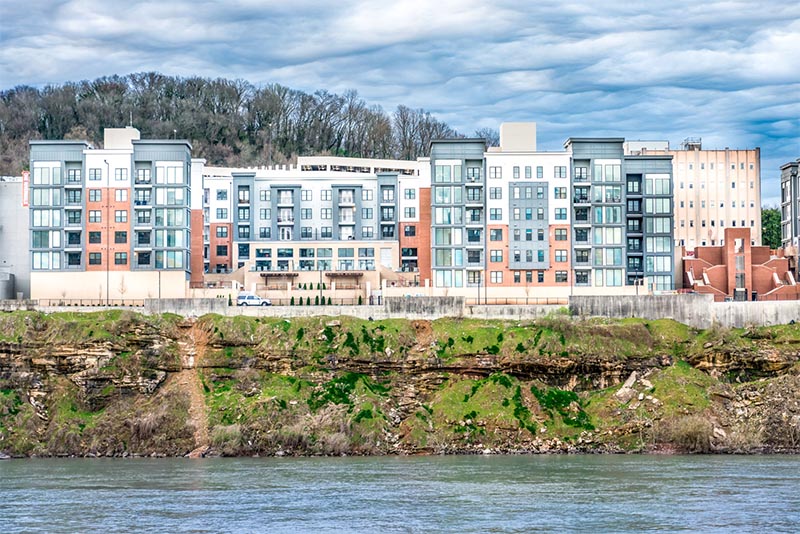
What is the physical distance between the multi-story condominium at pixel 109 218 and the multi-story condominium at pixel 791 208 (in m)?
79.2

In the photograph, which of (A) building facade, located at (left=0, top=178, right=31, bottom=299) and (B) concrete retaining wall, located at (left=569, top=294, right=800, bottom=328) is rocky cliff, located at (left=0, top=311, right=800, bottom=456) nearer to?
(B) concrete retaining wall, located at (left=569, top=294, right=800, bottom=328)

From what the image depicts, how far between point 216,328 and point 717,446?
1851 inches

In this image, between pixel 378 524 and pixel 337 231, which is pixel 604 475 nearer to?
pixel 378 524

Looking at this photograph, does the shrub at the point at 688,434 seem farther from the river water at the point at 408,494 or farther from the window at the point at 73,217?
the window at the point at 73,217

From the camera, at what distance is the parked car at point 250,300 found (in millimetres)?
135375

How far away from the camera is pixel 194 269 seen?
518 ft

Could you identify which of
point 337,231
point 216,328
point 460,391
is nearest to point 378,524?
point 460,391

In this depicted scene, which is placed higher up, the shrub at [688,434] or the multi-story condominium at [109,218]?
the multi-story condominium at [109,218]

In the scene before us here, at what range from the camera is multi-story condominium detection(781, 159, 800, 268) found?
6599 inches

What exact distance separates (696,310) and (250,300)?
154ft

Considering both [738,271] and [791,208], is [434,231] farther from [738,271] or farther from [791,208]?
[791,208]

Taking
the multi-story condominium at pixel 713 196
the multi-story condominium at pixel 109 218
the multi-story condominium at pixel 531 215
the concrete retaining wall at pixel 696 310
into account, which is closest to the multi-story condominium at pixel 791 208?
the multi-story condominium at pixel 713 196

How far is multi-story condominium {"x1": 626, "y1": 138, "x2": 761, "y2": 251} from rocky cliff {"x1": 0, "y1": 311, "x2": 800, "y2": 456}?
7491cm

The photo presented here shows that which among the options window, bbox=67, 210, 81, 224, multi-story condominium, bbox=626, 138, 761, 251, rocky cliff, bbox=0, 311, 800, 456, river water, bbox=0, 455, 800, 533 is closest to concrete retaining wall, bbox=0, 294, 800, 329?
rocky cliff, bbox=0, 311, 800, 456
